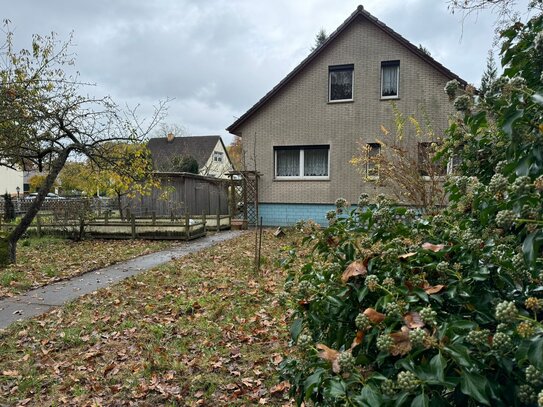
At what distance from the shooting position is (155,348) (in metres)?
4.18

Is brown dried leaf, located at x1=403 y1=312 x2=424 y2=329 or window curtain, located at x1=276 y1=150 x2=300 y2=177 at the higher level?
window curtain, located at x1=276 y1=150 x2=300 y2=177

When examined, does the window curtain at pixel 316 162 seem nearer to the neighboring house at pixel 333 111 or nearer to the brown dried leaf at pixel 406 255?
the neighboring house at pixel 333 111

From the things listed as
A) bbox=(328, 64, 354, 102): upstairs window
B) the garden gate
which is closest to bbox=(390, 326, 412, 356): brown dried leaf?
the garden gate

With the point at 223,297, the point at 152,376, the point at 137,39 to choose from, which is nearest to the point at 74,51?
the point at 137,39

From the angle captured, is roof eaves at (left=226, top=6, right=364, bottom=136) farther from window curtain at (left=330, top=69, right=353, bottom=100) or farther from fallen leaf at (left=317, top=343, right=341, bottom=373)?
fallen leaf at (left=317, top=343, right=341, bottom=373)

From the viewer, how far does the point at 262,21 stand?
42.4 ft

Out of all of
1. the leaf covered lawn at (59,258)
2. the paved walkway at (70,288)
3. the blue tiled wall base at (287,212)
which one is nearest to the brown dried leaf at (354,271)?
the paved walkway at (70,288)

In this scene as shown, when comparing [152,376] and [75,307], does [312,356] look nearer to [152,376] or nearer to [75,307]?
[152,376]

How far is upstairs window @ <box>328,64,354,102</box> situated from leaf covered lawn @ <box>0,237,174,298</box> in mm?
8891

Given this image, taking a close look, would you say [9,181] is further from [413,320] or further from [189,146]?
[413,320]

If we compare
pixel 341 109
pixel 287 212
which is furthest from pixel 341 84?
pixel 287 212

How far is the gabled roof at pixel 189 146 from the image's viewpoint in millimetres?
40891

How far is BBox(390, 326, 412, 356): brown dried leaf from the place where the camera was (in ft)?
3.87

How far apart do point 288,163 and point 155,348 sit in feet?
40.4
